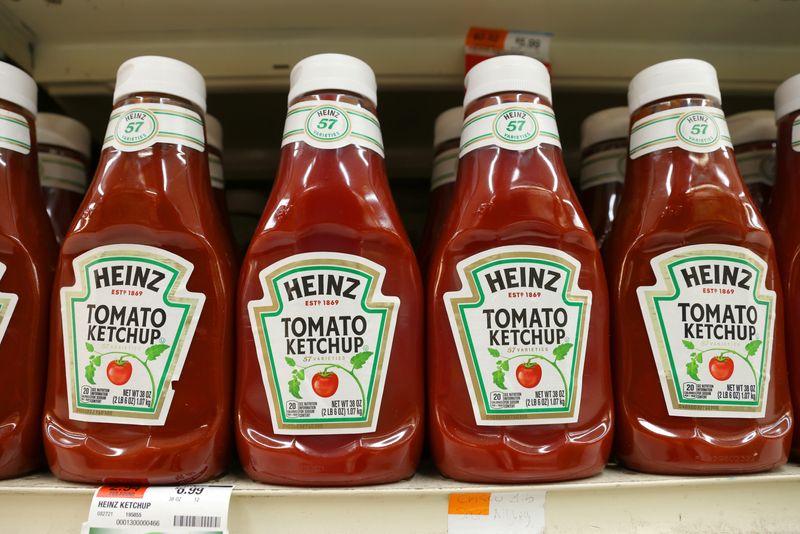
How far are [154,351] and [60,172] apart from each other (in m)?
0.57

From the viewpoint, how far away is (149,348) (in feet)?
2.93

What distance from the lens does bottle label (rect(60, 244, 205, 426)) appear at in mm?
882

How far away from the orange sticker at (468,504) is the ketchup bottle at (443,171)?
520mm

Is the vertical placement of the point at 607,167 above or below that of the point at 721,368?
above

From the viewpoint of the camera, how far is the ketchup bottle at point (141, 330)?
87cm

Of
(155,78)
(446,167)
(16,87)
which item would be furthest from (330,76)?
(16,87)

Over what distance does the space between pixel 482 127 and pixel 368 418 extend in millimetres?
488

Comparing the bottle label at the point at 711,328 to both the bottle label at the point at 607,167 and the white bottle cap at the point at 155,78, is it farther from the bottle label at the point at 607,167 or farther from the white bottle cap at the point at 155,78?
the white bottle cap at the point at 155,78

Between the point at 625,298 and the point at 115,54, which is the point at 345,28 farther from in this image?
the point at 625,298

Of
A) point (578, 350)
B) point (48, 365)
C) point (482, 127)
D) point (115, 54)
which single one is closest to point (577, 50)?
point (482, 127)

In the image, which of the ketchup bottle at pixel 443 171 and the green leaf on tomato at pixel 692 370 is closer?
the green leaf on tomato at pixel 692 370

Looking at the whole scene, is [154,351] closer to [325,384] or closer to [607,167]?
[325,384]

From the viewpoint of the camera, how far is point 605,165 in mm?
1329

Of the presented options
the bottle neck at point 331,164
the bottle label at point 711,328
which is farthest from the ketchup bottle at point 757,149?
the bottle neck at point 331,164
